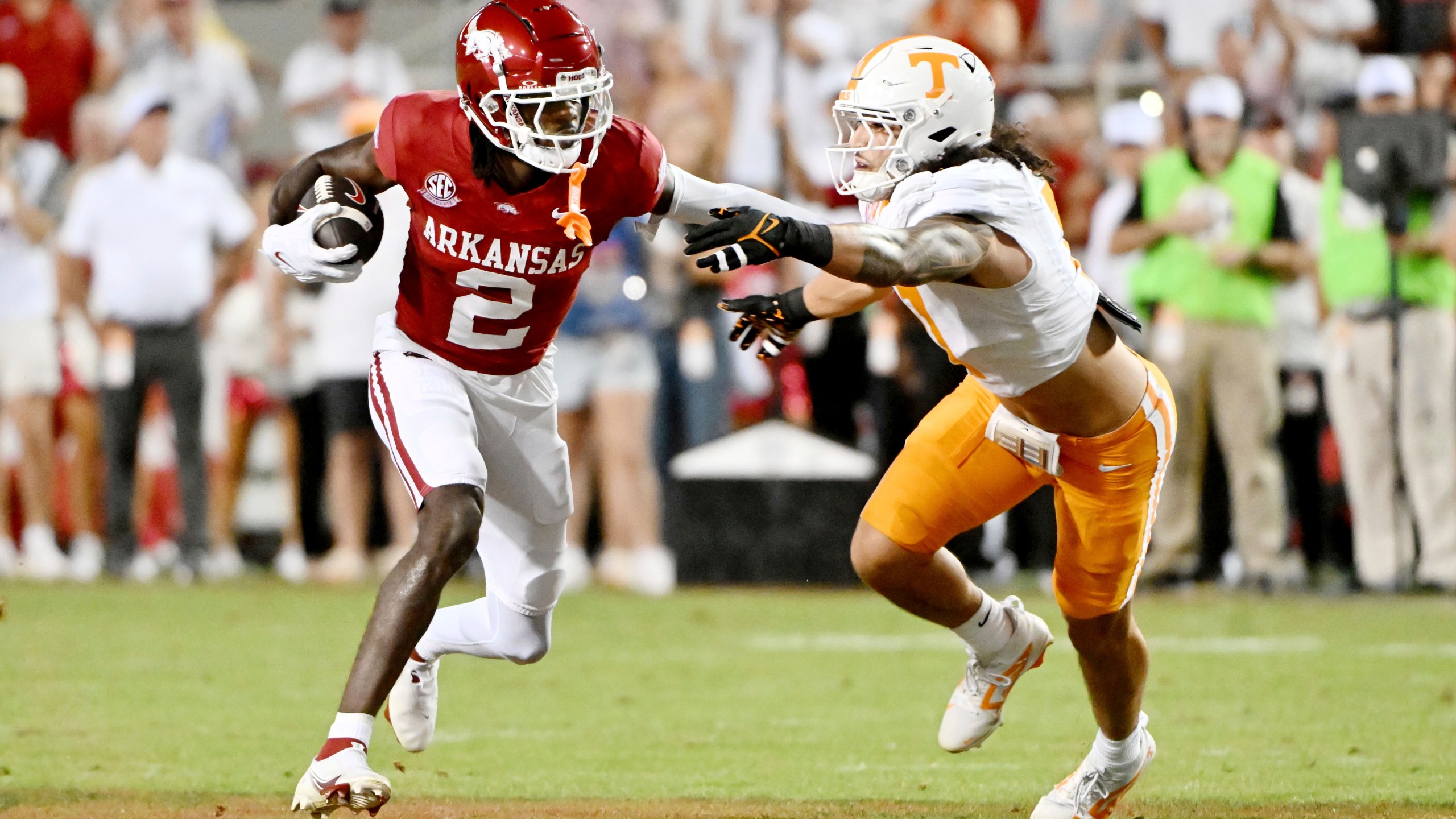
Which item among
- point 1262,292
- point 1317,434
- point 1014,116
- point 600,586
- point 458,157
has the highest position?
point 458,157

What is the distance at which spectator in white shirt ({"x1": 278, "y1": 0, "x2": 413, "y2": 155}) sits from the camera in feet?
40.1

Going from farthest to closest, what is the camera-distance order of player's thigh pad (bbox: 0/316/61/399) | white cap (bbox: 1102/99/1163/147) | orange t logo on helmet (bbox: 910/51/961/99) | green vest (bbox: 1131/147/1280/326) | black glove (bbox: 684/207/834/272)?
player's thigh pad (bbox: 0/316/61/399) → white cap (bbox: 1102/99/1163/147) → green vest (bbox: 1131/147/1280/326) → orange t logo on helmet (bbox: 910/51/961/99) → black glove (bbox: 684/207/834/272)

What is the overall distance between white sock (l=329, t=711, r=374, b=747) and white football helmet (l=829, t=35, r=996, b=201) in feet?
6.27

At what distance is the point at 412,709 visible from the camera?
586cm

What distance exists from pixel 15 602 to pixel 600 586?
326 centimetres

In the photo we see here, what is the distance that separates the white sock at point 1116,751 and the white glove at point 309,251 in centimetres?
254

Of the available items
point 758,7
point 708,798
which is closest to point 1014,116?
point 758,7

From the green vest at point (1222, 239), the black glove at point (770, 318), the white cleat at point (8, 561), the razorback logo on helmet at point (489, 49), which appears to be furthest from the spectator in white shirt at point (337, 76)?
the black glove at point (770, 318)

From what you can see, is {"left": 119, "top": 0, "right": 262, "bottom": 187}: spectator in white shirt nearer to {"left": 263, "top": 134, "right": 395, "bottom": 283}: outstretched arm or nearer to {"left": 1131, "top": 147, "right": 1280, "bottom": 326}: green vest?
{"left": 1131, "top": 147, "right": 1280, "bottom": 326}: green vest

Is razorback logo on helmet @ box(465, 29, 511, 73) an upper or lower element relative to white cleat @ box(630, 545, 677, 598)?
upper

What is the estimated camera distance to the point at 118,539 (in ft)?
37.0

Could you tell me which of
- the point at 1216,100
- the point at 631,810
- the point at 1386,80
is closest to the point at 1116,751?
the point at 631,810

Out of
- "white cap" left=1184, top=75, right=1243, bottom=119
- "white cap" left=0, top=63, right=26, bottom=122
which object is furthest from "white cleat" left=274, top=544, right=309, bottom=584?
"white cap" left=1184, top=75, right=1243, bottom=119

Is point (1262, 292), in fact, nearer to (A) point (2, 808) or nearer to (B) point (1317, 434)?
(B) point (1317, 434)
